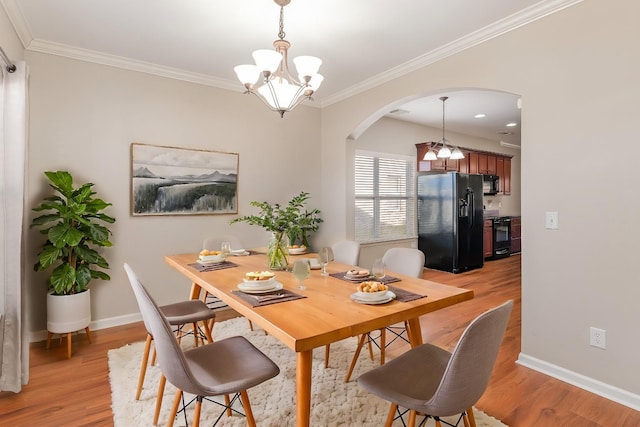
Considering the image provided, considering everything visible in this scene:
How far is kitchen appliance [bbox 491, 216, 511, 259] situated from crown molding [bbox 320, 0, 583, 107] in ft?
14.8

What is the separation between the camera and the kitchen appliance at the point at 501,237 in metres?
6.86

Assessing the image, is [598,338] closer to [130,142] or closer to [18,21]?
[130,142]

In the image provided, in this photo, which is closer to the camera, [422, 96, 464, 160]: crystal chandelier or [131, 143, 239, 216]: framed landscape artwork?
[131, 143, 239, 216]: framed landscape artwork

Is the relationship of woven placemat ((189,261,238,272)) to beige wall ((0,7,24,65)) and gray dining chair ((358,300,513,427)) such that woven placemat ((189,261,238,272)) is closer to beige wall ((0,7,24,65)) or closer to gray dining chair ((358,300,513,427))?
gray dining chair ((358,300,513,427))

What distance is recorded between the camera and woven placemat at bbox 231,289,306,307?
62.2 inches

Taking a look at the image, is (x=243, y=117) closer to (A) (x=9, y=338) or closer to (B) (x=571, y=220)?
(A) (x=9, y=338)

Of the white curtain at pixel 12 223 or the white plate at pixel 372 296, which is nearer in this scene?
the white plate at pixel 372 296

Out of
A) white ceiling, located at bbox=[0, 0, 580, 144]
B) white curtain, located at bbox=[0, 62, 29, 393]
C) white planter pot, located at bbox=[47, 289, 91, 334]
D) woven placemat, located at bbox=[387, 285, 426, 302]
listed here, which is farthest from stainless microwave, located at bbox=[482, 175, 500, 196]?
white curtain, located at bbox=[0, 62, 29, 393]

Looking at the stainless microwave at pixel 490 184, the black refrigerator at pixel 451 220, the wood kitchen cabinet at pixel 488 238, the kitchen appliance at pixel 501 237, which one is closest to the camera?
the black refrigerator at pixel 451 220

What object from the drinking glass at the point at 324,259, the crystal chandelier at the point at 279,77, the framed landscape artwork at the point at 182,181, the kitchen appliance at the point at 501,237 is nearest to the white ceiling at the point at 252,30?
the crystal chandelier at the point at 279,77

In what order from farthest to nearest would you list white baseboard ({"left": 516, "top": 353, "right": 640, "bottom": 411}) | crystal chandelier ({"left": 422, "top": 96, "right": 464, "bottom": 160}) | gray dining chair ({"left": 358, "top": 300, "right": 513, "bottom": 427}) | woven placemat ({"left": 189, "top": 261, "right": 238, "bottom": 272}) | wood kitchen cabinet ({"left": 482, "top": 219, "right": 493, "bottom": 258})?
wood kitchen cabinet ({"left": 482, "top": 219, "right": 493, "bottom": 258}) → crystal chandelier ({"left": 422, "top": 96, "right": 464, "bottom": 160}) → woven placemat ({"left": 189, "top": 261, "right": 238, "bottom": 272}) → white baseboard ({"left": 516, "top": 353, "right": 640, "bottom": 411}) → gray dining chair ({"left": 358, "top": 300, "right": 513, "bottom": 427})

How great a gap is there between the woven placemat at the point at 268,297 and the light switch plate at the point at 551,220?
1898mm

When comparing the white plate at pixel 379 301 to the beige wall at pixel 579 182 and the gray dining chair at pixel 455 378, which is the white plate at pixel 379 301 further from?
the beige wall at pixel 579 182

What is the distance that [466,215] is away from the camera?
5879mm
